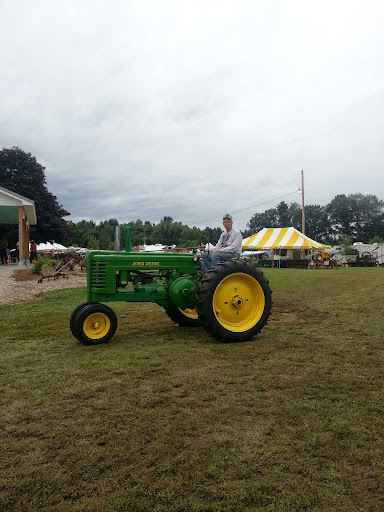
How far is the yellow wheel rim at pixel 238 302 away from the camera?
5195mm

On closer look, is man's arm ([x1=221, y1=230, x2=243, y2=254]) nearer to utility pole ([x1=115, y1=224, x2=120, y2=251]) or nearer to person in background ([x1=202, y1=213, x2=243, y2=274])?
person in background ([x1=202, y1=213, x2=243, y2=274])

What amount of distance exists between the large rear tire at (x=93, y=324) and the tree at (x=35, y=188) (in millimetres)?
32301

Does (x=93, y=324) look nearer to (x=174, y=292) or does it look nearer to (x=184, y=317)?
(x=174, y=292)

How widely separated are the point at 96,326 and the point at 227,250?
81.8 inches

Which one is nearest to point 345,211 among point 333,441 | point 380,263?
point 380,263

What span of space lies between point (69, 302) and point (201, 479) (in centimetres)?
747

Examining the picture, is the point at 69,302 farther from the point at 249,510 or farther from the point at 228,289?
the point at 249,510

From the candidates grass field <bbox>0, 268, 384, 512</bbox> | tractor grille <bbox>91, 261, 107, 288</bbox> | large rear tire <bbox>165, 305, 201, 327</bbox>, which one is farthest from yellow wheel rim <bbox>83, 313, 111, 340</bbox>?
large rear tire <bbox>165, 305, 201, 327</bbox>

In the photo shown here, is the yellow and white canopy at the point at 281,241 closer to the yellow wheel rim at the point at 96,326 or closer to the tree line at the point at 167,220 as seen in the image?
the tree line at the point at 167,220

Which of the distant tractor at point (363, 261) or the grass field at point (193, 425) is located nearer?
the grass field at point (193, 425)

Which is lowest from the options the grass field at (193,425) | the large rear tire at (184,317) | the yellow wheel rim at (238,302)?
the grass field at (193,425)

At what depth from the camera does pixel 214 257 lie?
223 inches

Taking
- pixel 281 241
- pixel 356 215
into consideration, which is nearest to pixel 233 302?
pixel 281 241

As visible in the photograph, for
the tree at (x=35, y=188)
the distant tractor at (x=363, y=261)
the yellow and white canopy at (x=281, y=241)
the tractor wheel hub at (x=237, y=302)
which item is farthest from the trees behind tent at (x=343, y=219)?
the tractor wheel hub at (x=237, y=302)
